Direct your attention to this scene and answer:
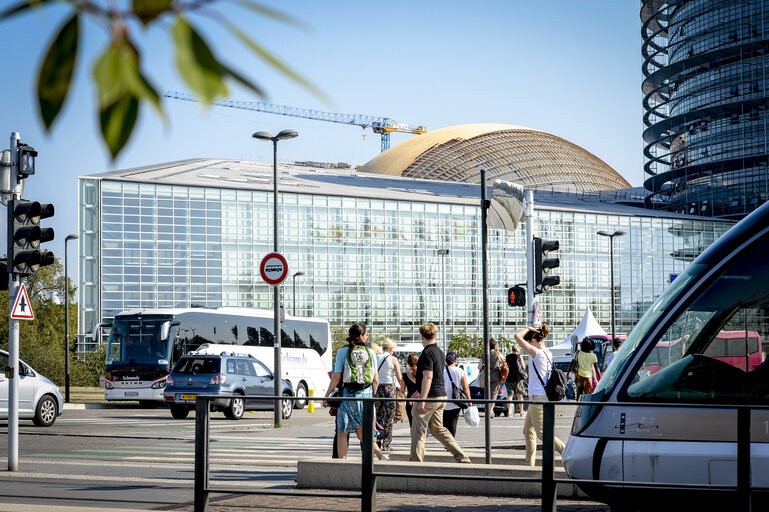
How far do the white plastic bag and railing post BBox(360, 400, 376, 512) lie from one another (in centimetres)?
92

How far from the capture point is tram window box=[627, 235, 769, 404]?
721cm

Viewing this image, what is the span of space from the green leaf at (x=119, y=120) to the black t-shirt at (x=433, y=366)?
10786 millimetres

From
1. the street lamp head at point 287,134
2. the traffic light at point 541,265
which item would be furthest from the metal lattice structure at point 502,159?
the traffic light at point 541,265

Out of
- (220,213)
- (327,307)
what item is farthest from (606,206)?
(220,213)

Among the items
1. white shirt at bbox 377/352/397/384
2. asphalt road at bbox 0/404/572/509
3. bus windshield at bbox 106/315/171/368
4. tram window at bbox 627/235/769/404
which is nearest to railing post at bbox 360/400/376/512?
asphalt road at bbox 0/404/572/509

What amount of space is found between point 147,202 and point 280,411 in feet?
181

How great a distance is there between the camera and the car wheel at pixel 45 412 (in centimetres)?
2231

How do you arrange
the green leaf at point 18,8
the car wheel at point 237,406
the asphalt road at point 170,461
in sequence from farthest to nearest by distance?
the asphalt road at point 170,461, the car wheel at point 237,406, the green leaf at point 18,8

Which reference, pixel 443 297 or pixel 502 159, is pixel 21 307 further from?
pixel 502 159

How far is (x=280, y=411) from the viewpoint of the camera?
7980 millimetres

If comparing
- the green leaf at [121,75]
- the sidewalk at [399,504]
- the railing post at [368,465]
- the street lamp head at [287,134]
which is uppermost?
the street lamp head at [287,134]

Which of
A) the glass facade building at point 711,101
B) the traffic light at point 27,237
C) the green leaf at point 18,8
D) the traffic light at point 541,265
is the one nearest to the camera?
the green leaf at point 18,8

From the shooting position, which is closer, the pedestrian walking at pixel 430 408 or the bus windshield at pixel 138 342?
the pedestrian walking at pixel 430 408

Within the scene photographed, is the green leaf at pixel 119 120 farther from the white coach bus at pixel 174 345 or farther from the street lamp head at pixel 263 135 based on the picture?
the white coach bus at pixel 174 345
